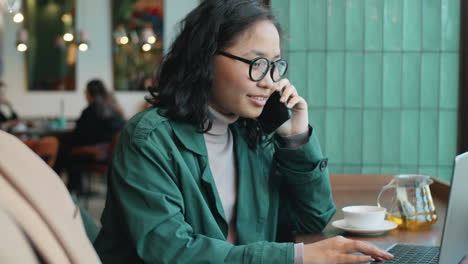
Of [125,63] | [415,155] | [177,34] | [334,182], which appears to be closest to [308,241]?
[177,34]

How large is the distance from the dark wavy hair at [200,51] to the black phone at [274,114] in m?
0.18

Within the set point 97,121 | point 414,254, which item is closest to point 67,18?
point 97,121

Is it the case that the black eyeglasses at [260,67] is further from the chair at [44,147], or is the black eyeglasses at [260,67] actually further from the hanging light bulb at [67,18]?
the hanging light bulb at [67,18]

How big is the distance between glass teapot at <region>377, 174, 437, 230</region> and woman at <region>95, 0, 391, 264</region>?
0.18m

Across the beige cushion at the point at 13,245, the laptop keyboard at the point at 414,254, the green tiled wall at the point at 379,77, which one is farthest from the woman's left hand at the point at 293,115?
the green tiled wall at the point at 379,77

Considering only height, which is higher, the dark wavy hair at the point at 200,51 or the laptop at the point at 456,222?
the dark wavy hair at the point at 200,51

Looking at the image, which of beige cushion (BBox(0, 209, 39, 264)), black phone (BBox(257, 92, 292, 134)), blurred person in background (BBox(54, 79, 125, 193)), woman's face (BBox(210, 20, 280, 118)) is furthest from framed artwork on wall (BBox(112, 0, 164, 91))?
beige cushion (BBox(0, 209, 39, 264))

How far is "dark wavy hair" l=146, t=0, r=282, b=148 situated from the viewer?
1494 mm

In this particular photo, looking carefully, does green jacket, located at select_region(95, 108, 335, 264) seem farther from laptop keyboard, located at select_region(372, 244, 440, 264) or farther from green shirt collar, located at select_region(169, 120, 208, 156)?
laptop keyboard, located at select_region(372, 244, 440, 264)

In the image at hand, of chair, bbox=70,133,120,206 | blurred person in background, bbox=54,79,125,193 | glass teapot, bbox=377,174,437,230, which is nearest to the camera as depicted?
glass teapot, bbox=377,174,437,230

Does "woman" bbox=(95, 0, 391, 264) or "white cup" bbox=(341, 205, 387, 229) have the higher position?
"woman" bbox=(95, 0, 391, 264)

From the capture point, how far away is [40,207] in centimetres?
73

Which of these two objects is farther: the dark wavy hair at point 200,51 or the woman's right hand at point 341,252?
the dark wavy hair at point 200,51

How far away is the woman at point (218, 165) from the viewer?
1266 mm
